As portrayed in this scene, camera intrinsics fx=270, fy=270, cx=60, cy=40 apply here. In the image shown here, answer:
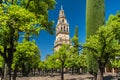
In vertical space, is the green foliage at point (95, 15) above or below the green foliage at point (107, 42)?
above

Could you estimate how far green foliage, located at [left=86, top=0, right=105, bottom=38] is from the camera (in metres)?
45.3

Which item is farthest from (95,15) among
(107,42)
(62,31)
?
(62,31)

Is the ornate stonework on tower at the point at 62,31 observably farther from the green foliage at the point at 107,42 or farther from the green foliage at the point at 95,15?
the green foliage at the point at 107,42

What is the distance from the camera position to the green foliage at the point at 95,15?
45281mm

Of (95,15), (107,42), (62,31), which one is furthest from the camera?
(62,31)

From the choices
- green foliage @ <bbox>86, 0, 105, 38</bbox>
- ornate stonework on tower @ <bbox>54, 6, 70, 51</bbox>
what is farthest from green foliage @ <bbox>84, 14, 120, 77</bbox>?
ornate stonework on tower @ <bbox>54, 6, 70, 51</bbox>

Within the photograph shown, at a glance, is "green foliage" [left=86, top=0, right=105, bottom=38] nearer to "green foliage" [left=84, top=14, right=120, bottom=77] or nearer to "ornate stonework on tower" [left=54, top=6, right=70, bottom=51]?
"green foliage" [left=84, top=14, right=120, bottom=77]

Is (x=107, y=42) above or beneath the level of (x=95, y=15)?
beneath

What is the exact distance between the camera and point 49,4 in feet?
63.8

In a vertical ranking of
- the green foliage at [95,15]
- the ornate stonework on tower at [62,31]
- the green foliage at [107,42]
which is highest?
the ornate stonework on tower at [62,31]

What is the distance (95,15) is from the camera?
150 feet

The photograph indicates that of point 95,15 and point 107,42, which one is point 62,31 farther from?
point 107,42

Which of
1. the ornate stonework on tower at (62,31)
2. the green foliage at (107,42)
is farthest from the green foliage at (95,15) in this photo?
the ornate stonework on tower at (62,31)

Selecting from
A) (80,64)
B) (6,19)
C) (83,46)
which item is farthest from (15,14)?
(80,64)
